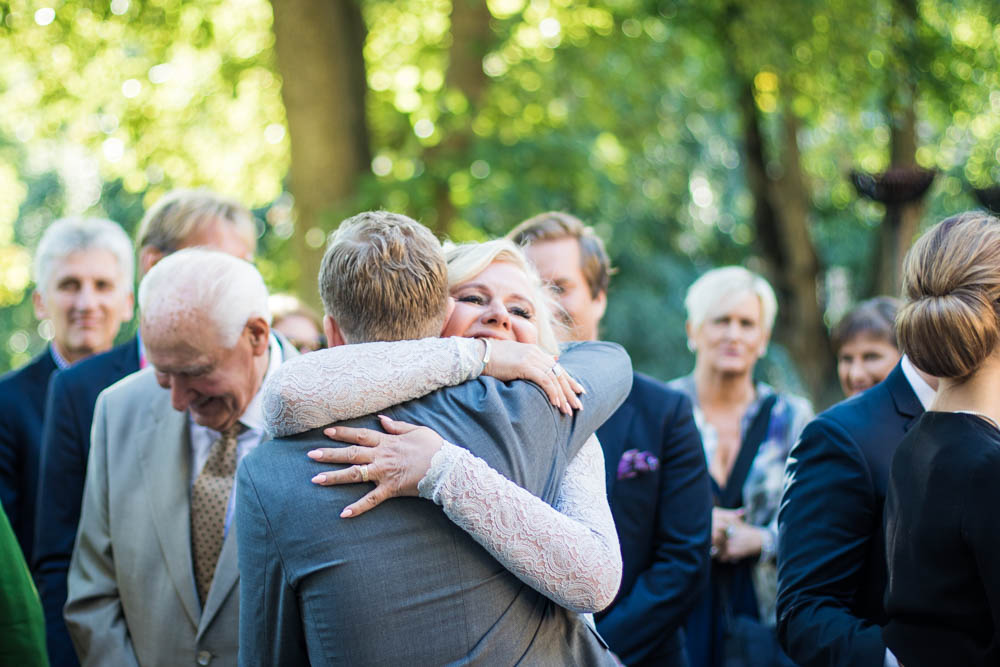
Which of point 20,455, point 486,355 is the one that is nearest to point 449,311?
point 486,355

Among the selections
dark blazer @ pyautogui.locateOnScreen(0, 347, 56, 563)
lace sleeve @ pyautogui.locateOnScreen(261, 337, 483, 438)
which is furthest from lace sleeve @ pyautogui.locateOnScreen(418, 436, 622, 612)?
dark blazer @ pyautogui.locateOnScreen(0, 347, 56, 563)

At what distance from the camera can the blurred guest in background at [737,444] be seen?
4.29 m

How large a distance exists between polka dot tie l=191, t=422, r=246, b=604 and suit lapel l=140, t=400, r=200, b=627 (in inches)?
1.5

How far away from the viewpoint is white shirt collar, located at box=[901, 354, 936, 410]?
2.73 m

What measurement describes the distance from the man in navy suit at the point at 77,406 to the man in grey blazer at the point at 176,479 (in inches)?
10.8

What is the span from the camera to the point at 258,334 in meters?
3.05

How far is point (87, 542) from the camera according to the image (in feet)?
10.3

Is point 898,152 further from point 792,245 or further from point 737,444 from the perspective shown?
point 737,444

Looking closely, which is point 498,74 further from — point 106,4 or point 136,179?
point 136,179

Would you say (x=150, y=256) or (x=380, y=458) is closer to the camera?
(x=380, y=458)

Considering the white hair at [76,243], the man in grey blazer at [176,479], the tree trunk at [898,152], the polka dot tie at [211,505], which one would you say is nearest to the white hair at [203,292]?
the man in grey blazer at [176,479]

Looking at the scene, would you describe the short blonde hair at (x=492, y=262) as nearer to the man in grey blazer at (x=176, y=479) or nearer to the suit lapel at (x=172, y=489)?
the man in grey blazer at (x=176, y=479)

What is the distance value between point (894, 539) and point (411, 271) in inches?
50.6

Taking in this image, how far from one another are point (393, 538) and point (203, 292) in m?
1.18
